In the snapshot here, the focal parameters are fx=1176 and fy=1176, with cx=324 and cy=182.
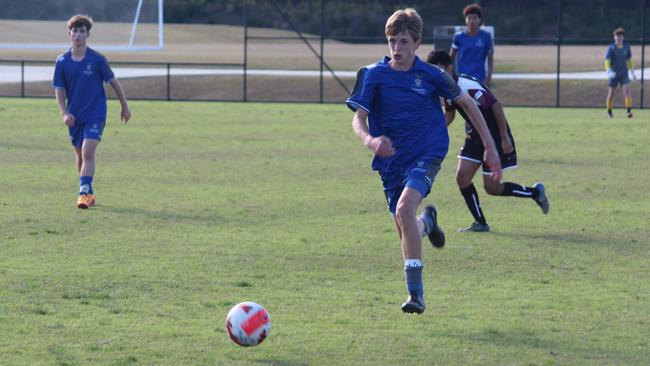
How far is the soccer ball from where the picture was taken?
6227 mm

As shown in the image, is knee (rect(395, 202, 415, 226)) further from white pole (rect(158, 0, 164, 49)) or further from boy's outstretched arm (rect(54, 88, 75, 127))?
white pole (rect(158, 0, 164, 49))

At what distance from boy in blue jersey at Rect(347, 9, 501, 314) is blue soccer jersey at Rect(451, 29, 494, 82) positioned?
31.0ft

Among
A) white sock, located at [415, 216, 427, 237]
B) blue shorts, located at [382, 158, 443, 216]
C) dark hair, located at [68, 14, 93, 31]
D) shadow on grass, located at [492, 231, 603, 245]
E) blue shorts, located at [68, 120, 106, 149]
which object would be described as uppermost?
dark hair, located at [68, 14, 93, 31]

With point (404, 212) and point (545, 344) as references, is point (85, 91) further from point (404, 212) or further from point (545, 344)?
point (545, 344)

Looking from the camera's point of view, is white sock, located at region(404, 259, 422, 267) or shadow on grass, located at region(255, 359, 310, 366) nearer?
shadow on grass, located at region(255, 359, 310, 366)

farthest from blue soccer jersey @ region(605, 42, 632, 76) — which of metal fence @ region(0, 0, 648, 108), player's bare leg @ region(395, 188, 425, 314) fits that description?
player's bare leg @ region(395, 188, 425, 314)

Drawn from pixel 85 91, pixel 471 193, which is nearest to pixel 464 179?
pixel 471 193

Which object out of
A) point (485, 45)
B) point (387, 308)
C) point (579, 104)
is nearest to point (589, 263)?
point (387, 308)

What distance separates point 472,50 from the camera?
16.8m

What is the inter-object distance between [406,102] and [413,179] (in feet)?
1.56

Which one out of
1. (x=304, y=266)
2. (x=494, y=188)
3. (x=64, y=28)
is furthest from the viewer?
(x=64, y=28)

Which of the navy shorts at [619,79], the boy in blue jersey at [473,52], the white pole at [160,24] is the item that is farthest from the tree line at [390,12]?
the boy in blue jersey at [473,52]

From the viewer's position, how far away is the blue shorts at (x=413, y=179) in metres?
7.12

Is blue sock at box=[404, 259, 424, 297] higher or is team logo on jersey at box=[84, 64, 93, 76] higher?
team logo on jersey at box=[84, 64, 93, 76]
